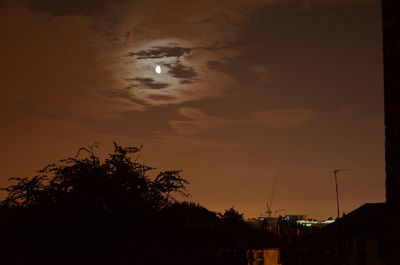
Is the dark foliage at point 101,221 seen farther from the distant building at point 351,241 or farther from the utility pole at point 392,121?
the distant building at point 351,241

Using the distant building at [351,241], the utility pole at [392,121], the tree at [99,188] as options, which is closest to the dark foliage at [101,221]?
the tree at [99,188]

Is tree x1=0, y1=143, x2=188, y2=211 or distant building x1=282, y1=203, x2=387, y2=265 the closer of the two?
tree x1=0, y1=143, x2=188, y2=211

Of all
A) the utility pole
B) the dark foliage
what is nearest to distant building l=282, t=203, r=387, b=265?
the dark foliage

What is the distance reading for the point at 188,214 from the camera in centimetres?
1964

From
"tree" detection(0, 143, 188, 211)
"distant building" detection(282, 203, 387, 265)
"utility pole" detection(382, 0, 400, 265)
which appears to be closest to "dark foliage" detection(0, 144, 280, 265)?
"tree" detection(0, 143, 188, 211)

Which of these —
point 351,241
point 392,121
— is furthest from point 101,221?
point 351,241

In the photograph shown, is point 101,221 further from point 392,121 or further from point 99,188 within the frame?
point 392,121

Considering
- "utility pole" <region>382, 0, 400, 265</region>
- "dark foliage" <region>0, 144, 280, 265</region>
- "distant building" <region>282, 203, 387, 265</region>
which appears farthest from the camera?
"distant building" <region>282, 203, 387, 265</region>

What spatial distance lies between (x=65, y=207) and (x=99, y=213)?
115 cm

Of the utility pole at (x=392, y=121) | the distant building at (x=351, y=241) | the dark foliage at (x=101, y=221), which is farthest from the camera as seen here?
the distant building at (x=351, y=241)

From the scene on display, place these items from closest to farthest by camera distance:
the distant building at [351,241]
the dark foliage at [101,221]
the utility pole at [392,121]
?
the utility pole at [392,121] → the dark foliage at [101,221] → the distant building at [351,241]

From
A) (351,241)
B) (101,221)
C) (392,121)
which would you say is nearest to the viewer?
(392,121)

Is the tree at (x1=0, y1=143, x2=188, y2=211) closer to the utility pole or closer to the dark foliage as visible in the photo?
the dark foliage

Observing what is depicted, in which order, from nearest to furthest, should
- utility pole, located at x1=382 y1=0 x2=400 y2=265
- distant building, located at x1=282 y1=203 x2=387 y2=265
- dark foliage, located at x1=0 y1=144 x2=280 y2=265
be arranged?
utility pole, located at x1=382 y1=0 x2=400 y2=265 < dark foliage, located at x1=0 y1=144 x2=280 y2=265 < distant building, located at x1=282 y1=203 x2=387 y2=265
